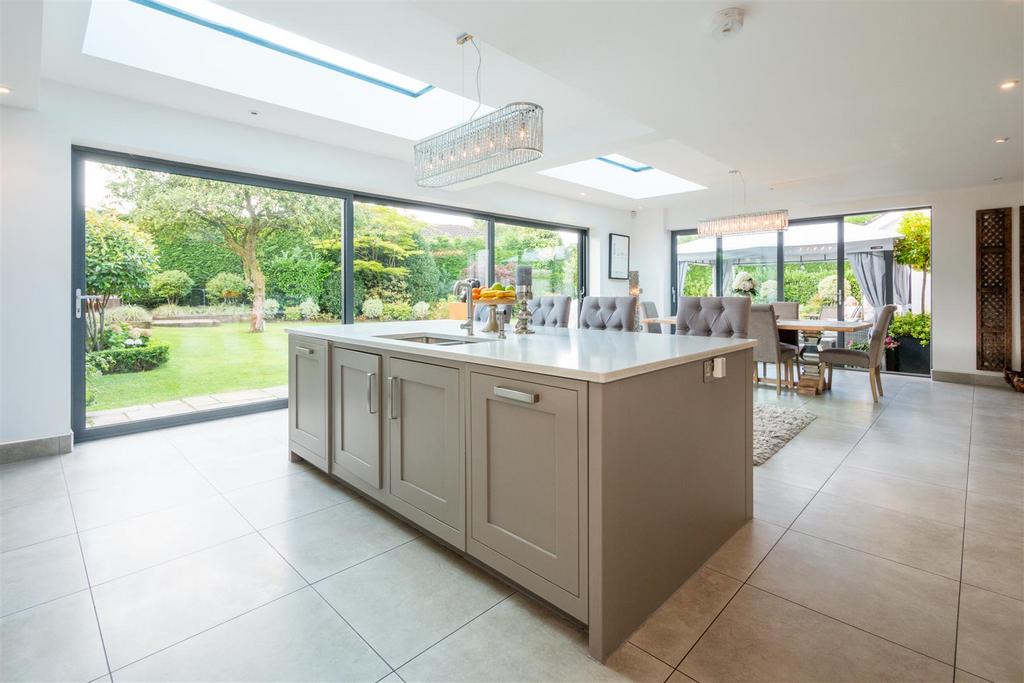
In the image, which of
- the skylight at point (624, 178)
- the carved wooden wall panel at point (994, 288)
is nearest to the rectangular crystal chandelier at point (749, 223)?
the skylight at point (624, 178)

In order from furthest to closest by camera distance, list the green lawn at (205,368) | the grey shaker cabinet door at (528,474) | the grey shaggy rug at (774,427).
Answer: the green lawn at (205,368) → the grey shaggy rug at (774,427) → the grey shaker cabinet door at (528,474)

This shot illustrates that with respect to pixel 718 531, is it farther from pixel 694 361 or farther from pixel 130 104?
pixel 130 104

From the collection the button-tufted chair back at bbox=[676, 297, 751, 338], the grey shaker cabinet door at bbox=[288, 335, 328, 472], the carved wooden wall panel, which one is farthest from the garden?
the carved wooden wall panel

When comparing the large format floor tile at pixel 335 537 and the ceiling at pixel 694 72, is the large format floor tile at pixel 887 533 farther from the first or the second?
the ceiling at pixel 694 72

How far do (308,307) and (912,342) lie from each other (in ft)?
24.2

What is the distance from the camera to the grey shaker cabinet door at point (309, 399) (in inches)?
104

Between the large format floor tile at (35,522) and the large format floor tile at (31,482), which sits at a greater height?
the large format floor tile at (31,482)

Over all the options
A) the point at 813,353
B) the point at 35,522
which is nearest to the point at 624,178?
the point at 813,353

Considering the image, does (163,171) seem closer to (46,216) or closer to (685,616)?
(46,216)

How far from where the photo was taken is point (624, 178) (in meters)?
6.76

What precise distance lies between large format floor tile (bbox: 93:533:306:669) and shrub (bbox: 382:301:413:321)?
132 inches

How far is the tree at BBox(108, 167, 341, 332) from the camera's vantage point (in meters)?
3.68

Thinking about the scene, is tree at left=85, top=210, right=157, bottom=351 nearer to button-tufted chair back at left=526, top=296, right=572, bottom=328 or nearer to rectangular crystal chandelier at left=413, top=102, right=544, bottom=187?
rectangular crystal chandelier at left=413, top=102, right=544, bottom=187

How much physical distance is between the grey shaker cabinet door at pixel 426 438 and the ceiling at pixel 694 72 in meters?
1.64
